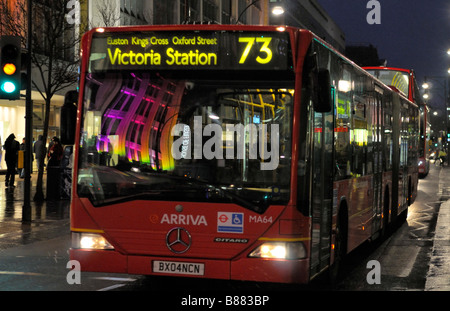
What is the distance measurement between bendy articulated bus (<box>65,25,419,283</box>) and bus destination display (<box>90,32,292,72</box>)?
0.01m

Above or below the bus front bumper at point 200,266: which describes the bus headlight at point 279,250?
above

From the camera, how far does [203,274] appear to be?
25.7 ft

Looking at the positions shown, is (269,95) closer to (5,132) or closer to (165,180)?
(165,180)

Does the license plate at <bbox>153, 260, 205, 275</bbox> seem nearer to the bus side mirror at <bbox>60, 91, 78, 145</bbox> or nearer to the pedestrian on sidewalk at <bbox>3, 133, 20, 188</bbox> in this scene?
the bus side mirror at <bbox>60, 91, 78, 145</bbox>

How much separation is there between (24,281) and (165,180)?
280cm

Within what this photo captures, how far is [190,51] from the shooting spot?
8.09 m

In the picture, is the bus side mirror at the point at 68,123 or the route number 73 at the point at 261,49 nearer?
the route number 73 at the point at 261,49

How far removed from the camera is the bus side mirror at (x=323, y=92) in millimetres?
7840

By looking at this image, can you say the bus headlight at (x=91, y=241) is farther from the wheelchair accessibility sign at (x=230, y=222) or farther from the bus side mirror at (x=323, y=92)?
the bus side mirror at (x=323, y=92)

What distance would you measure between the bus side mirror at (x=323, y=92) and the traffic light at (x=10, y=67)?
8.75m

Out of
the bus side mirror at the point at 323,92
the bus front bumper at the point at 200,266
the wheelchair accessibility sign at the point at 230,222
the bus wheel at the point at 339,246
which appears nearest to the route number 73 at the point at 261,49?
the bus side mirror at the point at 323,92

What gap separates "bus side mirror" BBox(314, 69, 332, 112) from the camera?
7840 millimetres

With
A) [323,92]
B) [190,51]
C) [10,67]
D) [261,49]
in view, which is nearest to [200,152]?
[190,51]

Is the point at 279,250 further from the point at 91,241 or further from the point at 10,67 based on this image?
the point at 10,67
